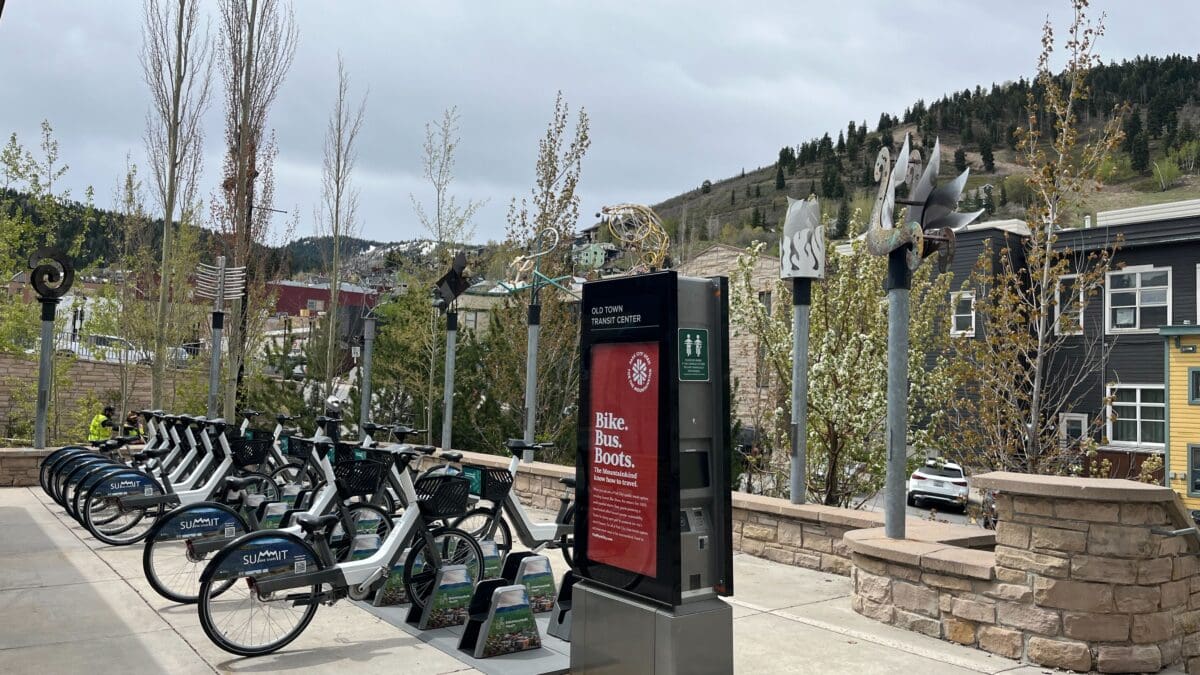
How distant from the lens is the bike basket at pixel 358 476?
593 centimetres

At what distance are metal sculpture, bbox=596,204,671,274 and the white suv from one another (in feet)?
49.9

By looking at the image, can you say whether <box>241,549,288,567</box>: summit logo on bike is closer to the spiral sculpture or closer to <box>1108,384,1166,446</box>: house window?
the spiral sculpture

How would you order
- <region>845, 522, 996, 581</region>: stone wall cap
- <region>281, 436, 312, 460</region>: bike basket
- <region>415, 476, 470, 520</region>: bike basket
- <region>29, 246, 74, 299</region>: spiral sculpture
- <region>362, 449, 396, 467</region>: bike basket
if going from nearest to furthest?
1. <region>845, 522, 996, 581</region>: stone wall cap
2. <region>415, 476, 470, 520</region>: bike basket
3. <region>362, 449, 396, 467</region>: bike basket
4. <region>281, 436, 312, 460</region>: bike basket
5. <region>29, 246, 74, 299</region>: spiral sculpture

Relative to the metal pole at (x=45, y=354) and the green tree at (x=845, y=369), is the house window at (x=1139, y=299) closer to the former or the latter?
the green tree at (x=845, y=369)

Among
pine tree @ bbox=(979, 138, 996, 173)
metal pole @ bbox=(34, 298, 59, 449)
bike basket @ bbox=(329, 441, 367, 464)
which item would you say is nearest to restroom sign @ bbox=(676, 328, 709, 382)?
bike basket @ bbox=(329, 441, 367, 464)

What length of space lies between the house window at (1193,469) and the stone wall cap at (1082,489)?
2321 centimetres

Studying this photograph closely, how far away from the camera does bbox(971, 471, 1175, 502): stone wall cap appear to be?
484 cm

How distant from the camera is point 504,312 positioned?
16734mm

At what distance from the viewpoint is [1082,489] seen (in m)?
4.90

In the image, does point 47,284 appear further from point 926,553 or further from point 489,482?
point 926,553

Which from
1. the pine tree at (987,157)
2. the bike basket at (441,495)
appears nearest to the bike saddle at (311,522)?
the bike basket at (441,495)

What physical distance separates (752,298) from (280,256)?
46.5 feet

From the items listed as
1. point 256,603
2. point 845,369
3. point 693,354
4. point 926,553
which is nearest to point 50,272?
point 256,603

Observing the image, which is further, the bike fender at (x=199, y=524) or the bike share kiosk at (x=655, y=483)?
the bike fender at (x=199, y=524)
